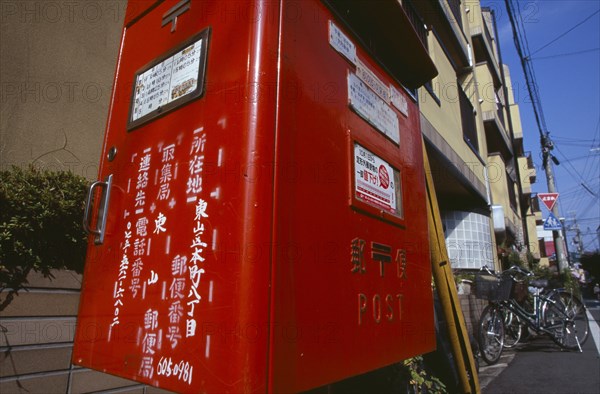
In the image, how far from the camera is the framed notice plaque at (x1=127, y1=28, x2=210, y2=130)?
1293 millimetres

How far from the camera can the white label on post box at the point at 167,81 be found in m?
1.32

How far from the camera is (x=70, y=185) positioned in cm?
211

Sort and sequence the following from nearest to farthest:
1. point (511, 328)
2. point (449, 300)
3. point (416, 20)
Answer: point (449, 300)
point (511, 328)
point (416, 20)

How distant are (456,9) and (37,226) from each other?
1098 cm

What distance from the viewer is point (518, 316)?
19.3 ft

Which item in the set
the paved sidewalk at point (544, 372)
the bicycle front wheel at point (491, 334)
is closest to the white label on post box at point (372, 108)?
the paved sidewalk at point (544, 372)

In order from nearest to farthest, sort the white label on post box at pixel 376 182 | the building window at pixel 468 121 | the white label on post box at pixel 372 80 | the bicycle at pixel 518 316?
the white label on post box at pixel 376 182 → the white label on post box at pixel 372 80 → the bicycle at pixel 518 316 → the building window at pixel 468 121

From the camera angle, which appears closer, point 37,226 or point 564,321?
point 37,226

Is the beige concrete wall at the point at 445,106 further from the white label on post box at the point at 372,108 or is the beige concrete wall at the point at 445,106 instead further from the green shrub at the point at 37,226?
the green shrub at the point at 37,226

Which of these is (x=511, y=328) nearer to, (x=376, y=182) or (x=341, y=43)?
(x=376, y=182)

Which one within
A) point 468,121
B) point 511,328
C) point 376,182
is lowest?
point 511,328

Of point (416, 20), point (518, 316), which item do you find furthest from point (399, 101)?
point (416, 20)

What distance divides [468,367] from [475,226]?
302 inches

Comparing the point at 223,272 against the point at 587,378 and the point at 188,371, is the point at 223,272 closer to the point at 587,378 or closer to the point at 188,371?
the point at 188,371
